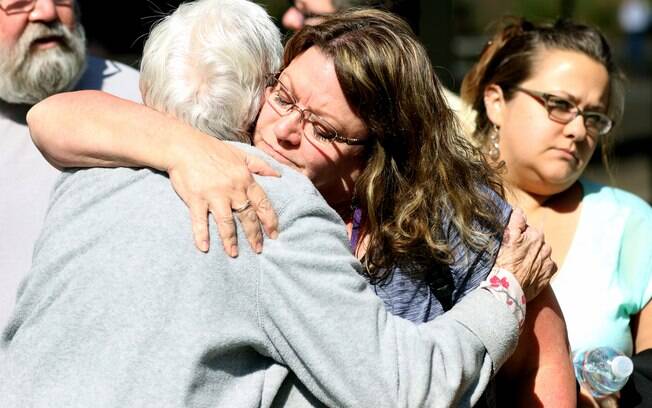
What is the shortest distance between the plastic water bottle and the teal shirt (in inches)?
3.0

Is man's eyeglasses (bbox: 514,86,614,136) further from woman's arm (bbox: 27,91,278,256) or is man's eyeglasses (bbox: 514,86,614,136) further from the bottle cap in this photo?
woman's arm (bbox: 27,91,278,256)

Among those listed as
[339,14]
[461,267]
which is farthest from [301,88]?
[461,267]

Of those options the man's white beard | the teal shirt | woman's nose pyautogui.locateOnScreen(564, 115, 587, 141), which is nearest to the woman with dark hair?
the teal shirt

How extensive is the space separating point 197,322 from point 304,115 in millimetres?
568

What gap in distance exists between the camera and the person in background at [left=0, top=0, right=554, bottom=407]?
1.72 metres

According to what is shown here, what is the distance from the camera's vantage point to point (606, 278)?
275cm

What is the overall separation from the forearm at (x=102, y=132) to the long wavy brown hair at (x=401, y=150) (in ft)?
1.31

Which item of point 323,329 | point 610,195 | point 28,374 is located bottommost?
point 610,195

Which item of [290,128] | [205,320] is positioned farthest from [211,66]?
[205,320]

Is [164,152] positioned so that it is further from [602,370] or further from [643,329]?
[643,329]

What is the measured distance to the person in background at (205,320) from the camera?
5.64 ft

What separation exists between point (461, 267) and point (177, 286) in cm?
67

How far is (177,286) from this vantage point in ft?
5.63

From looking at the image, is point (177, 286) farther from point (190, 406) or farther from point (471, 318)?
point (471, 318)
